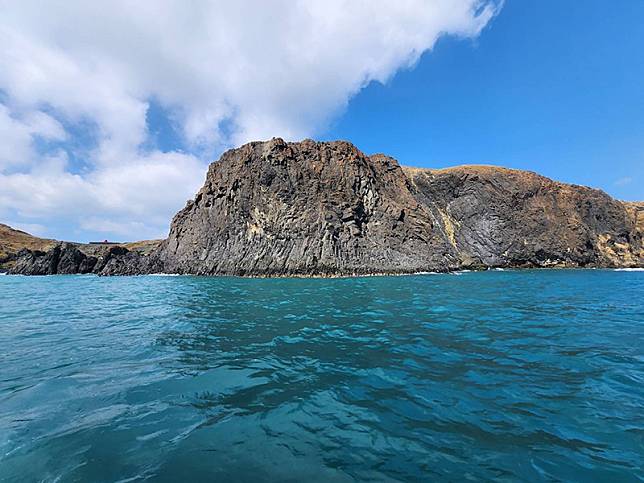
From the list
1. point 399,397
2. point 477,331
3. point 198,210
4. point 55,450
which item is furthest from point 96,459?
point 198,210

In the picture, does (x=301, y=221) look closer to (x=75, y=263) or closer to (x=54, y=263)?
(x=75, y=263)

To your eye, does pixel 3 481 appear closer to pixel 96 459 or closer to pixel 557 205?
pixel 96 459

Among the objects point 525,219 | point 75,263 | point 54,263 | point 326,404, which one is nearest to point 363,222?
point 525,219

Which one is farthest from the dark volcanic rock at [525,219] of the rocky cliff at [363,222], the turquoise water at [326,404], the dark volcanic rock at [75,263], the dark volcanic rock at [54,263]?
the dark volcanic rock at [54,263]

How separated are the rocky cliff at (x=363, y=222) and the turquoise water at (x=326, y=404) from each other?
53.7m

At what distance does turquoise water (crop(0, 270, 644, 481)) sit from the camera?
4613 millimetres

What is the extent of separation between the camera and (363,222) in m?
74.9

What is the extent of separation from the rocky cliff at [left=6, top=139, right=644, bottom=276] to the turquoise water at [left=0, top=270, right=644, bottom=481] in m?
53.7

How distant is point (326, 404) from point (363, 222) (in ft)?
228

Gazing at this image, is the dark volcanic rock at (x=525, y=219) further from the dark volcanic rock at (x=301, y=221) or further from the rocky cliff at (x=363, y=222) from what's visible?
the dark volcanic rock at (x=301, y=221)

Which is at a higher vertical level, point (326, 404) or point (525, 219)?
point (525, 219)

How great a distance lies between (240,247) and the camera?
72.9 meters

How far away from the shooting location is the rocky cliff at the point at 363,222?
69.9 meters

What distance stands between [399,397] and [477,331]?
24.5 feet
